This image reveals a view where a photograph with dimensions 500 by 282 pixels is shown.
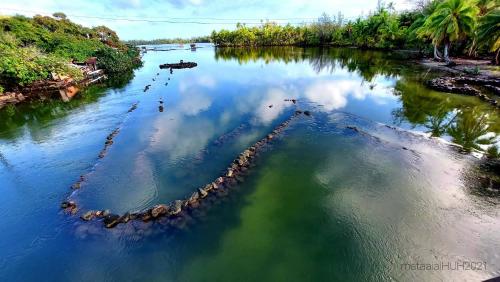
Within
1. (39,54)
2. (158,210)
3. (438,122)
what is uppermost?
(39,54)

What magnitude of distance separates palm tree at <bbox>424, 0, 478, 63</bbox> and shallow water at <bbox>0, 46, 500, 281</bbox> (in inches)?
742

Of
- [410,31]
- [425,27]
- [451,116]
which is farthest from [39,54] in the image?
[410,31]

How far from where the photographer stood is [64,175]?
12.2 metres

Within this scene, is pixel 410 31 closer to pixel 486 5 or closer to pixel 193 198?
pixel 486 5

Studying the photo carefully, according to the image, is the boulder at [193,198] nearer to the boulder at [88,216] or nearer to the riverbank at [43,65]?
the boulder at [88,216]

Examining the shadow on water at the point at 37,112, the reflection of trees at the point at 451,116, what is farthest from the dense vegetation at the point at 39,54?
the reflection of trees at the point at 451,116

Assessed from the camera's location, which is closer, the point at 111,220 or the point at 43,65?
the point at 111,220

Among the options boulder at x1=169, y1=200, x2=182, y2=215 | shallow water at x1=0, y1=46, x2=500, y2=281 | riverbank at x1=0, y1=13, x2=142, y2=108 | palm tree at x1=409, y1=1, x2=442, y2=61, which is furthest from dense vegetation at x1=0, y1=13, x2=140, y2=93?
palm tree at x1=409, y1=1, x2=442, y2=61

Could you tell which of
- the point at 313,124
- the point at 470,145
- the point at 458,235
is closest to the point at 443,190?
the point at 458,235

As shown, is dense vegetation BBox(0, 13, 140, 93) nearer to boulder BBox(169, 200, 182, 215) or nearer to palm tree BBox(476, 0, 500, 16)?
boulder BBox(169, 200, 182, 215)

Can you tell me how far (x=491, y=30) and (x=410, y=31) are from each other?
67.8ft

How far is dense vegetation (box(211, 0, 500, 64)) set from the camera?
30.5 meters

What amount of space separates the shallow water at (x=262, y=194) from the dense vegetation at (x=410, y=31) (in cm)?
1867

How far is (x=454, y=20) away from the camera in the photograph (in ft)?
103
